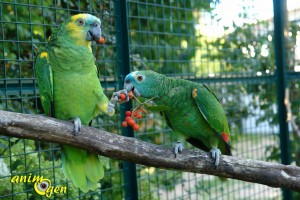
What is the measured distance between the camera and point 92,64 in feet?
6.36

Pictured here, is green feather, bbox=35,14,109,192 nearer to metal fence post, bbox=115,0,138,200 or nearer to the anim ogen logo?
the anim ogen logo

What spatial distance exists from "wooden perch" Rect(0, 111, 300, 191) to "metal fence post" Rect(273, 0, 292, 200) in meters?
1.46

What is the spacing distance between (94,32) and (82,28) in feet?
0.22

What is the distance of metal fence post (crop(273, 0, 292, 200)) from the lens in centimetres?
318

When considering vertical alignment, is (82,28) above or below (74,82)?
above

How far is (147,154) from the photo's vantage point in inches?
68.9

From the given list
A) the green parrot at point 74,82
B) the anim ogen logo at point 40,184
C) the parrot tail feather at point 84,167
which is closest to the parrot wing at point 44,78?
the green parrot at point 74,82

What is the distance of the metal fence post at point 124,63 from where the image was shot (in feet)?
8.28

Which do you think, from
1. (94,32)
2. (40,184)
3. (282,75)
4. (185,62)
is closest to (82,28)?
(94,32)

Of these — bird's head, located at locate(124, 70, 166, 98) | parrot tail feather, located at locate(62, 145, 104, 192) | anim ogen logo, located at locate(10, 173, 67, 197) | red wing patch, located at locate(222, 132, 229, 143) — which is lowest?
anim ogen logo, located at locate(10, 173, 67, 197)

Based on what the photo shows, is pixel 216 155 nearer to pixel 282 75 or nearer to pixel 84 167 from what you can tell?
pixel 84 167

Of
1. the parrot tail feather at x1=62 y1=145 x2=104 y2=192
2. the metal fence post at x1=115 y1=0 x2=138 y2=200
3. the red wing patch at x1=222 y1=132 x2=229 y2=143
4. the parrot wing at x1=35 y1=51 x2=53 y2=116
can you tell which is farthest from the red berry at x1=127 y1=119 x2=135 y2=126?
the metal fence post at x1=115 y1=0 x2=138 y2=200

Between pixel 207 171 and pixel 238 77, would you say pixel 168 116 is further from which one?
pixel 238 77

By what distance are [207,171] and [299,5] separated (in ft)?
7.64
